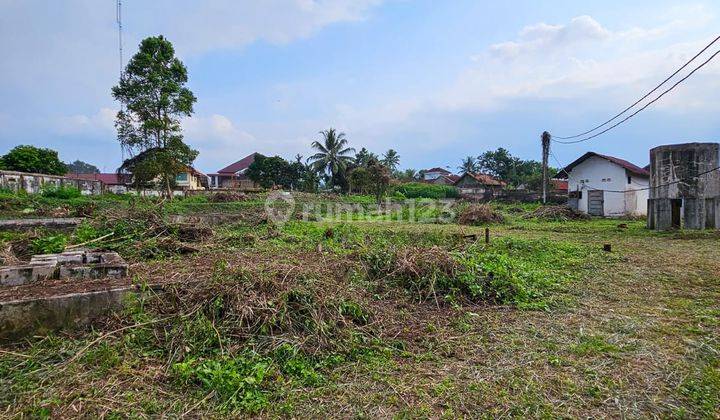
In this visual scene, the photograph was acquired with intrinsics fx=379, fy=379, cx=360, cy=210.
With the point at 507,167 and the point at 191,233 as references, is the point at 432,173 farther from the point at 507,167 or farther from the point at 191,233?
the point at 191,233

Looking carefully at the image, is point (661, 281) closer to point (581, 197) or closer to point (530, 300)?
point (530, 300)

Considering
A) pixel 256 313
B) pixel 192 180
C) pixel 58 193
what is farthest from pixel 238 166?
pixel 256 313

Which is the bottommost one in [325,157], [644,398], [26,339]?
[644,398]

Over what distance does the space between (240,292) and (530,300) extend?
347 cm

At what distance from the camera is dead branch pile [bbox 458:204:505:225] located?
16078 mm

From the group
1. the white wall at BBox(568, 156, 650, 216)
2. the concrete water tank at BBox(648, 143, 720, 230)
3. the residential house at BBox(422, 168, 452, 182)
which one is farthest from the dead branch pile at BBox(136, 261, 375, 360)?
the residential house at BBox(422, 168, 452, 182)

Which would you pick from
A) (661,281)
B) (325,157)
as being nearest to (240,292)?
(661,281)

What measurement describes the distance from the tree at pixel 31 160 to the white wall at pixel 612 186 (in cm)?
3671

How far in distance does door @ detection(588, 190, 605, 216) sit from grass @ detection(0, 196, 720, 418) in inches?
734

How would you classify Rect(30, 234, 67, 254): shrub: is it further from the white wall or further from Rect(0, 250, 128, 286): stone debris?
the white wall

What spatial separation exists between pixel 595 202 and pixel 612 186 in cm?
123

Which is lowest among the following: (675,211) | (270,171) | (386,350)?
(386,350)

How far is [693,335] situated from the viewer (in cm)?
360

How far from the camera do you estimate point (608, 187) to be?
21.7 meters
